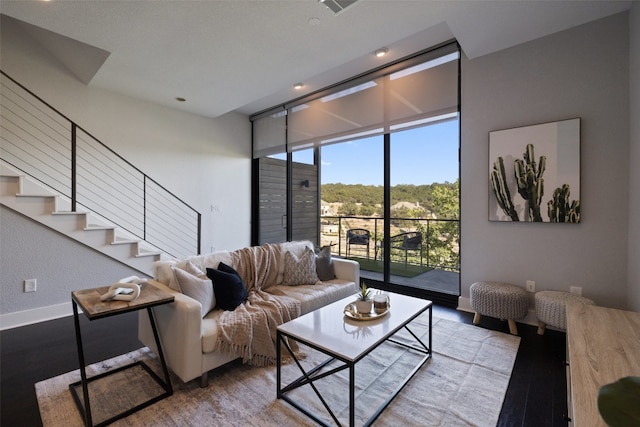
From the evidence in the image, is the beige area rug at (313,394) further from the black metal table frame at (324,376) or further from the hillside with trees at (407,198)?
the hillside with trees at (407,198)

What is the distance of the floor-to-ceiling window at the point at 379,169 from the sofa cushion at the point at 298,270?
139 centimetres

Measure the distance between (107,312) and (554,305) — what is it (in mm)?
3380

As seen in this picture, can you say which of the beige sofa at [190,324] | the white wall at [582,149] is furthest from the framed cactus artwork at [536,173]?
the beige sofa at [190,324]

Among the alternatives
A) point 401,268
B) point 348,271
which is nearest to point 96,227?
point 348,271

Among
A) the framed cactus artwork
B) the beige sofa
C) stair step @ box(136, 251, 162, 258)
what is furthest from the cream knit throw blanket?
the framed cactus artwork

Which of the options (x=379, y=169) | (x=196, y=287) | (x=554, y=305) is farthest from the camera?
(x=379, y=169)

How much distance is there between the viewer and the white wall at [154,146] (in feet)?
11.1

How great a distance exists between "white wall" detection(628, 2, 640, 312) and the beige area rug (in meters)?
1.12

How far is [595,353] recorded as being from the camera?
135 cm

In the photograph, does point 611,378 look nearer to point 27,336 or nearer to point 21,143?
point 27,336

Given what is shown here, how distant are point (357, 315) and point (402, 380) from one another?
0.56 m

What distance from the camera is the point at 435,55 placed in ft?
11.4

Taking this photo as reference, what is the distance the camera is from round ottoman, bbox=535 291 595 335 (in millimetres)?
2500

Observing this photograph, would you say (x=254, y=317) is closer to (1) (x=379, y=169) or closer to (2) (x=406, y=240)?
(1) (x=379, y=169)
